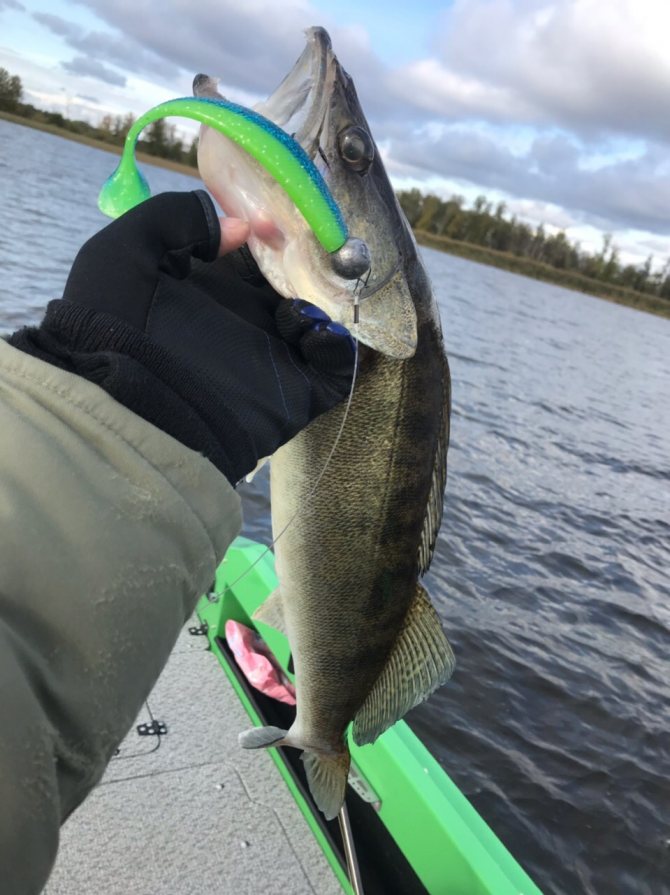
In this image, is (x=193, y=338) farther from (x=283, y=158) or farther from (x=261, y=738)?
(x=261, y=738)

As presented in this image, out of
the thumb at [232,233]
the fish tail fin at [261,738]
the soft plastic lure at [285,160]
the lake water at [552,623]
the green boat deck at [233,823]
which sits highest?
the soft plastic lure at [285,160]

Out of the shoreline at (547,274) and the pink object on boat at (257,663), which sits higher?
the shoreline at (547,274)

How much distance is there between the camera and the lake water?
15.9 feet

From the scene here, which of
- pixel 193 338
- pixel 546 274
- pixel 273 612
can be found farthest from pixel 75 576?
pixel 546 274

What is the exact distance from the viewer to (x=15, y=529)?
0.96m

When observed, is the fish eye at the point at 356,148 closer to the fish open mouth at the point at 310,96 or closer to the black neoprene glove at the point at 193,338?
the fish open mouth at the point at 310,96

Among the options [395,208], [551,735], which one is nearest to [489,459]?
[551,735]

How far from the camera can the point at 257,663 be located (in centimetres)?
352

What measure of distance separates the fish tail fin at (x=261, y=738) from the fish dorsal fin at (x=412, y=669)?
0.98ft

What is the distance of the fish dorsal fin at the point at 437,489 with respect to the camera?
2.06 metres

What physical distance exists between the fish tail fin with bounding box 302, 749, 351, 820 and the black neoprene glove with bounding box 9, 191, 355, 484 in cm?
A: 131

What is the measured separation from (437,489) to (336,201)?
2.89 ft

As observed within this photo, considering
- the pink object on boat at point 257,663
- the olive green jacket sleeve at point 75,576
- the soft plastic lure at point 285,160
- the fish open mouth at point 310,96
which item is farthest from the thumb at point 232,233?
the pink object on boat at point 257,663

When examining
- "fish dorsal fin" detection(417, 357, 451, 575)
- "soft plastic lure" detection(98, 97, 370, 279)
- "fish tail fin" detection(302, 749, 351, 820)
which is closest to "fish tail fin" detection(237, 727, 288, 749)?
"fish tail fin" detection(302, 749, 351, 820)
